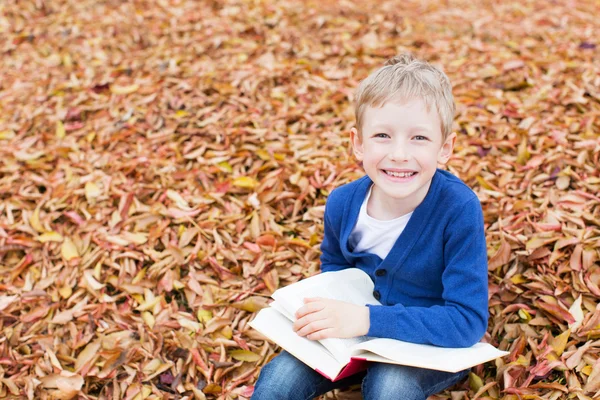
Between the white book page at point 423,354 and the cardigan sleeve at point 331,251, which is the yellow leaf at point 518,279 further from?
the cardigan sleeve at point 331,251

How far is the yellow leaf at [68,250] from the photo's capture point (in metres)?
3.19

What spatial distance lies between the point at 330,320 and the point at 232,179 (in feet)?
5.42

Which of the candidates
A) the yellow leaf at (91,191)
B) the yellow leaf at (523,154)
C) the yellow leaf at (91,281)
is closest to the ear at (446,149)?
the yellow leaf at (523,154)

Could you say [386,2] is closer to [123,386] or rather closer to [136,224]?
[136,224]

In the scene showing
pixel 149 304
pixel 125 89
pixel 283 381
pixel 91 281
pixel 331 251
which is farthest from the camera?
pixel 125 89

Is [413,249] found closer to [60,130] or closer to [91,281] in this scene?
[91,281]

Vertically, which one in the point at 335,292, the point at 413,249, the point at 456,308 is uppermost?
the point at 413,249

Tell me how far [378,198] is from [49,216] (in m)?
2.01

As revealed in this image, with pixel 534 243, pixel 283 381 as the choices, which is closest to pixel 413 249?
pixel 283 381

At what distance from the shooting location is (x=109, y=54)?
5.02 metres

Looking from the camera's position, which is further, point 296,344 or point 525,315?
point 525,315

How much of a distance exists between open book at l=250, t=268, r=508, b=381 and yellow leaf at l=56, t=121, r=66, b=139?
8.17 feet

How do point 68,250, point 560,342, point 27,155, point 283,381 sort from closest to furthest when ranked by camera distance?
point 283,381 → point 560,342 → point 68,250 → point 27,155

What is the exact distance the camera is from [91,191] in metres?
3.53
